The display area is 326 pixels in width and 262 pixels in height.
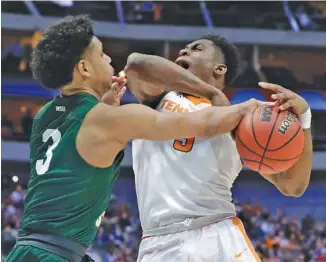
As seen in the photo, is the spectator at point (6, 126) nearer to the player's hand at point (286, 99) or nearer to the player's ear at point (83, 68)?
the player's ear at point (83, 68)

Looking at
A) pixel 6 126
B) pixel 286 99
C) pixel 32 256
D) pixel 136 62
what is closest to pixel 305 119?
pixel 286 99

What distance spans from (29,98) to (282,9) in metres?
6.01

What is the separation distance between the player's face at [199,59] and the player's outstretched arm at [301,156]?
0.61 m

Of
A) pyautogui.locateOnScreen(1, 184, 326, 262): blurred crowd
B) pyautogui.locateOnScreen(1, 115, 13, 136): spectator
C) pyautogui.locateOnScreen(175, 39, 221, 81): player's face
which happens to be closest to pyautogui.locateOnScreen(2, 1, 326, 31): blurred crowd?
pyautogui.locateOnScreen(1, 115, 13, 136): spectator

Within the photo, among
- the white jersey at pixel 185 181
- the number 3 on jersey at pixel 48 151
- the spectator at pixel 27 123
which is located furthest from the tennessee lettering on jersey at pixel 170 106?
the spectator at pixel 27 123

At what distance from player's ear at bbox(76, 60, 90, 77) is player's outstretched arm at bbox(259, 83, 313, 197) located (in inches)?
31.1

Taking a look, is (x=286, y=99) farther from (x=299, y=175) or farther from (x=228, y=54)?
(x=228, y=54)

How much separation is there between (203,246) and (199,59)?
1.05 m

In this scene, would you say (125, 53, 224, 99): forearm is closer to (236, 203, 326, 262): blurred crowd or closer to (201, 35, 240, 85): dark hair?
(201, 35, 240, 85): dark hair

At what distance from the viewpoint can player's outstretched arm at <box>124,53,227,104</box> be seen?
115 inches

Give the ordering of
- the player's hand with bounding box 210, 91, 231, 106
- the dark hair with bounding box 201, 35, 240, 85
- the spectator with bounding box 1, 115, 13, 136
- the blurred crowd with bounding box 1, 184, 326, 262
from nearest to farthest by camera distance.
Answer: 1. the player's hand with bounding box 210, 91, 231, 106
2. the dark hair with bounding box 201, 35, 240, 85
3. the blurred crowd with bounding box 1, 184, 326, 262
4. the spectator with bounding box 1, 115, 13, 136

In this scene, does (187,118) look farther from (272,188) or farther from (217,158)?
(272,188)

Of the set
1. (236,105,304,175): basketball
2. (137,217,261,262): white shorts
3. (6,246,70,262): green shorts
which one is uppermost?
(236,105,304,175): basketball

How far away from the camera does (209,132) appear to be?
8.40ft
